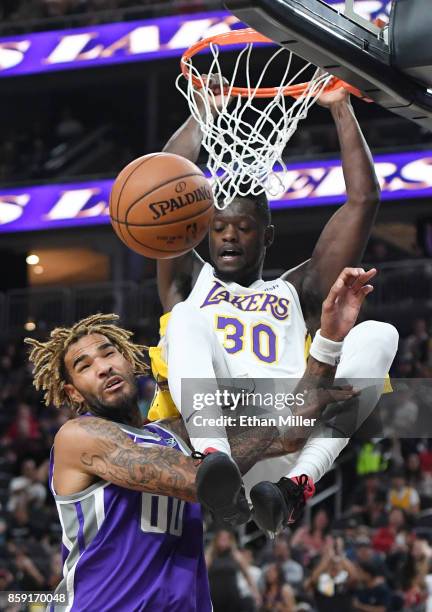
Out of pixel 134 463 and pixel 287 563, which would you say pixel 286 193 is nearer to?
A: pixel 287 563

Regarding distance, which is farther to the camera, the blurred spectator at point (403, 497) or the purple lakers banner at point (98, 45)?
the purple lakers banner at point (98, 45)

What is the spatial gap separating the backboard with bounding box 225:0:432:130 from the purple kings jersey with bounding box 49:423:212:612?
4.94 feet

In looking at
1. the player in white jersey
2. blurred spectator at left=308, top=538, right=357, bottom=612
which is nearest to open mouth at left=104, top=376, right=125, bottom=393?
the player in white jersey

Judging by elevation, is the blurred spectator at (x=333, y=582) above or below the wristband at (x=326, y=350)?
below

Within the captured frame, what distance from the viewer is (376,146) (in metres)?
14.1

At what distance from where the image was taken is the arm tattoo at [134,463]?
436cm

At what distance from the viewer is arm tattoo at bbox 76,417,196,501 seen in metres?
4.36

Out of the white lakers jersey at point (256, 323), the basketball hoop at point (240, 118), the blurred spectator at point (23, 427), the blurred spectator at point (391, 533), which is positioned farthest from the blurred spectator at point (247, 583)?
the white lakers jersey at point (256, 323)

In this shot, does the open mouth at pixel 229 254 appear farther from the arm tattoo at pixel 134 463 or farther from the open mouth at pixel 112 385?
the arm tattoo at pixel 134 463

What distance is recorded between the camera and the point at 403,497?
421 inches

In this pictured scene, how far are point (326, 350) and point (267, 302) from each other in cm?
60

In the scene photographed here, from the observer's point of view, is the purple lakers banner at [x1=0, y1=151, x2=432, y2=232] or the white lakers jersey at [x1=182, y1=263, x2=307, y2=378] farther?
the purple lakers banner at [x1=0, y1=151, x2=432, y2=232]

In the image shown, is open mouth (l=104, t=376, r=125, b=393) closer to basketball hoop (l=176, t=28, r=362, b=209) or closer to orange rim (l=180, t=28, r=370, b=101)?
basketball hoop (l=176, t=28, r=362, b=209)

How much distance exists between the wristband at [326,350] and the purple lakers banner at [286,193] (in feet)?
26.9
